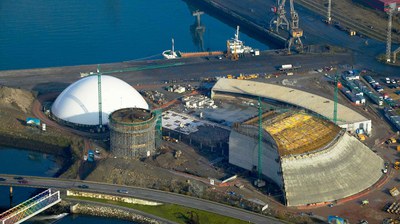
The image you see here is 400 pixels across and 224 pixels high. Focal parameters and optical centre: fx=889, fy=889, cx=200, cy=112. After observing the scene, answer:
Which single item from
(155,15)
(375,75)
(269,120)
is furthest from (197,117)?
(155,15)

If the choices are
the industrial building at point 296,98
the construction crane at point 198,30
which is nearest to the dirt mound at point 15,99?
the industrial building at point 296,98

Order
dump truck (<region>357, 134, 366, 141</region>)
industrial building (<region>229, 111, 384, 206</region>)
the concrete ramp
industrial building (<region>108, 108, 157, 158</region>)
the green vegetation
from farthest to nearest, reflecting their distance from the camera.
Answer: dump truck (<region>357, 134, 366, 141</region>) < industrial building (<region>108, 108, 157, 158</region>) < industrial building (<region>229, 111, 384, 206</region>) < the concrete ramp < the green vegetation

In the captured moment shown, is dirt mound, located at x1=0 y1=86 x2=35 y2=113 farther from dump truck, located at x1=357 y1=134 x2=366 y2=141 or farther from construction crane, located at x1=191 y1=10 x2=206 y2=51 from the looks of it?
construction crane, located at x1=191 y1=10 x2=206 y2=51

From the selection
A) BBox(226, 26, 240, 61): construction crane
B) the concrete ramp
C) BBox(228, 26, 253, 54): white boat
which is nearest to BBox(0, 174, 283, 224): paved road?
the concrete ramp

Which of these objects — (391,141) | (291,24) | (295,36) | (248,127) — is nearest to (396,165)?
(391,141)

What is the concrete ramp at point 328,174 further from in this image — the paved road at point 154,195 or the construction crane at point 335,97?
the construction crane at point 335,97

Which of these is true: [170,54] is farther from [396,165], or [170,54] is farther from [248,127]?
[396,165]
